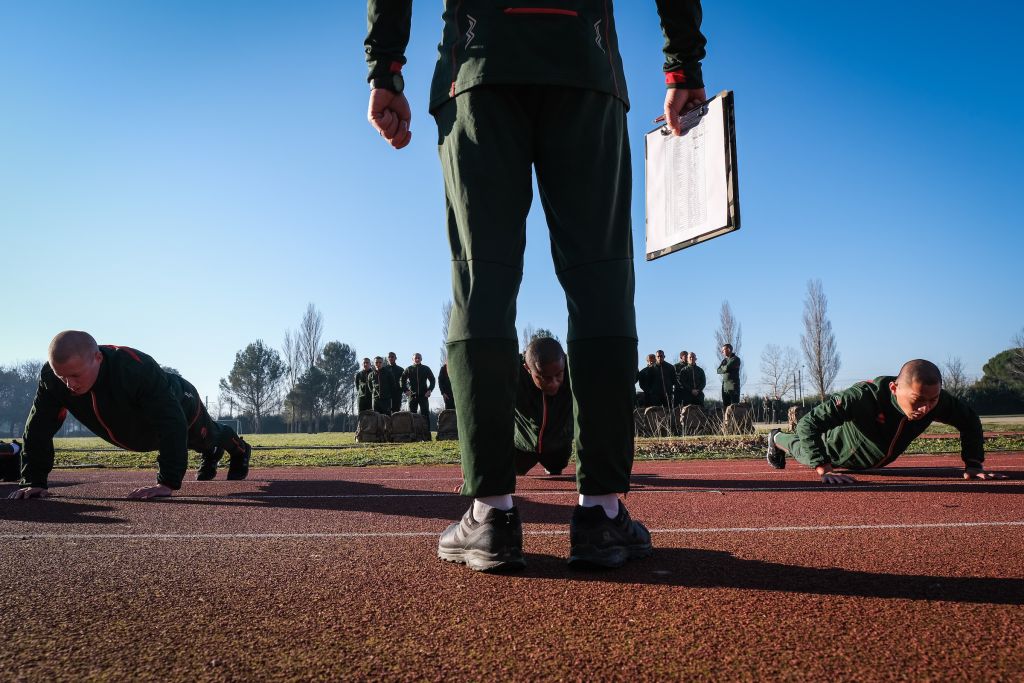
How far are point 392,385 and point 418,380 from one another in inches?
40.4

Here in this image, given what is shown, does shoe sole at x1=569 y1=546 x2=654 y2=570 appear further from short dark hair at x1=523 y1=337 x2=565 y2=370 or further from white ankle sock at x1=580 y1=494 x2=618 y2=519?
short dark hair at x1=523 y1=337 x2=565 y2=370

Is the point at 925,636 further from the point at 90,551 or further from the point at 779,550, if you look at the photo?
the point at 90,551

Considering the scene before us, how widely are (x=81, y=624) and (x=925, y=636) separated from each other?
158 centimetres

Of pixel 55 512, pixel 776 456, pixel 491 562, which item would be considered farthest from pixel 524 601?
→ pixel 776 456

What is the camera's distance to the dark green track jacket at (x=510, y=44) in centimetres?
193

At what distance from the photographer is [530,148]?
6.70 ft

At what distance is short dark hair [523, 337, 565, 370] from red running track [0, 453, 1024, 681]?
1.72m

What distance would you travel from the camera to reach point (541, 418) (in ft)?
15.4

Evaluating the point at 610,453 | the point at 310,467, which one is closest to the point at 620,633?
the point at 610,453

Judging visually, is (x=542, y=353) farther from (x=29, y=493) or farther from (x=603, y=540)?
(x=29, y=493)

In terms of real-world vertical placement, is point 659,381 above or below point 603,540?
above

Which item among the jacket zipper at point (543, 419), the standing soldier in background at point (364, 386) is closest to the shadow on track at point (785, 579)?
the jacket zipper at point (543, 419)

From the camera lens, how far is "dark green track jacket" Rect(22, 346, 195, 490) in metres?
4.02

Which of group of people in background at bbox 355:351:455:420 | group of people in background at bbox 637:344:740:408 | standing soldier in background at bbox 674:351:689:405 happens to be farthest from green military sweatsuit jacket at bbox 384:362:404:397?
standing soldier in background at bbox 674:351:689:405
